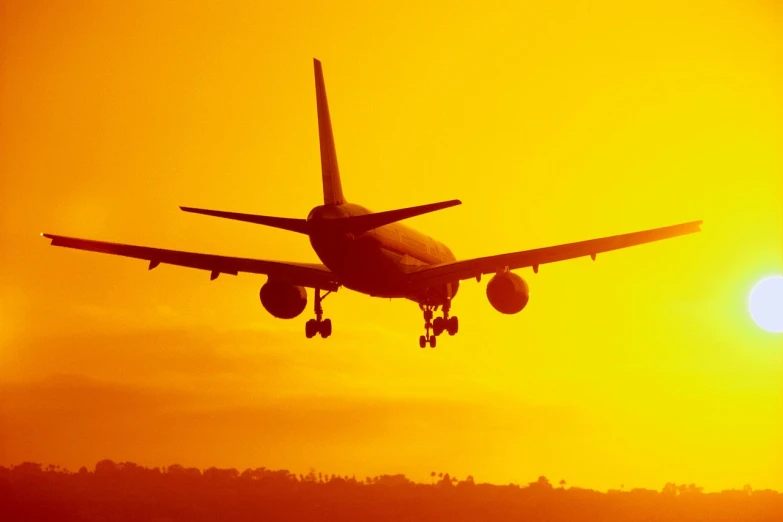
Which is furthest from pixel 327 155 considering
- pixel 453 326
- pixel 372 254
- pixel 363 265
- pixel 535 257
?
pixel 453 326

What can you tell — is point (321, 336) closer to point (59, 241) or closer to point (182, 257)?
point (182, 257)

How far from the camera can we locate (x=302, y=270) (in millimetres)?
62156

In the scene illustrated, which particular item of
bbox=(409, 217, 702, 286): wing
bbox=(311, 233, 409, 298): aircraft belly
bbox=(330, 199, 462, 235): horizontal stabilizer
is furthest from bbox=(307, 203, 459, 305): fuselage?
bbox=(409, 217, 702, 286): wing

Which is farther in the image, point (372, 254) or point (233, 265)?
point (233, 265)

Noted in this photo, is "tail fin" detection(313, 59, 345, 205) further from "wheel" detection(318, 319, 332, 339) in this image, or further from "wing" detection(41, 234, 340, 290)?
"wheel" detection(318, 319, 332, 339)

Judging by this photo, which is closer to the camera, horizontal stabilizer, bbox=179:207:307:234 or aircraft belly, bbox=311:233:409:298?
horizontal stabilizer, bbox=179:207:307:234

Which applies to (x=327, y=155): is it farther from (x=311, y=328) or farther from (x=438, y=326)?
(x=438, y=326)

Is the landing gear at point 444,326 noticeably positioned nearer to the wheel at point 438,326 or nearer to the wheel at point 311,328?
the wheel at point 438,326

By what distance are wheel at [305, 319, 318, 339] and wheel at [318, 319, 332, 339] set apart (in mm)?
280

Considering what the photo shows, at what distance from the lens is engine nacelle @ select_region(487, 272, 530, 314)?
61719 mm

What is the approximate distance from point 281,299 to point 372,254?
884cm

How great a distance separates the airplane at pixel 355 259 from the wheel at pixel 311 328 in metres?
0.06

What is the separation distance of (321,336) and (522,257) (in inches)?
517

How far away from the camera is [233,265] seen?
2432 inches
